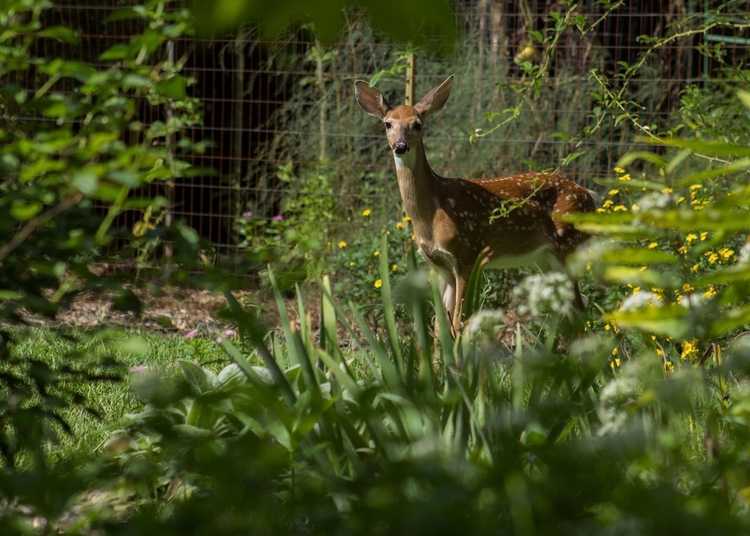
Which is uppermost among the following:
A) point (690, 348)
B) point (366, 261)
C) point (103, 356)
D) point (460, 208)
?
point (103, 356)

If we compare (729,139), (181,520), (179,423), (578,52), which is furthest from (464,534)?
(578,52)

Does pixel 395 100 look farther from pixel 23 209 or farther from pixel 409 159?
pixel 23 209

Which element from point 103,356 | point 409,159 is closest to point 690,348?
point 103,356

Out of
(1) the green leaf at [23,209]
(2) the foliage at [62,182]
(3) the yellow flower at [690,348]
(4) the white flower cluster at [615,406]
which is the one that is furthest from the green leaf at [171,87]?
(3) the yellow flower at [690,348]

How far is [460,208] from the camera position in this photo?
7047 mm

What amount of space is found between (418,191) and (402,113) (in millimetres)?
430

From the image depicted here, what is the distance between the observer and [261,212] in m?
9.52

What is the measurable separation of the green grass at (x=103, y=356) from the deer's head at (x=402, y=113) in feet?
4.74

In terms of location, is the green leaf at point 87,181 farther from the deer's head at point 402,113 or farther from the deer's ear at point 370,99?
the deer's ear at point 370,99

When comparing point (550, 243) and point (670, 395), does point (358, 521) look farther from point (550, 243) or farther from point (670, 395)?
point (550, 243)

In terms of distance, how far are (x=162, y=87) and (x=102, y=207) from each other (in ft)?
25.1

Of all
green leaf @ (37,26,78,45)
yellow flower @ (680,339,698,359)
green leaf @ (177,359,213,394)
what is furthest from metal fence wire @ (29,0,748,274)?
green leaf @ (37,26,78,45)

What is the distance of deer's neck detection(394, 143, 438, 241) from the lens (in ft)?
23.3

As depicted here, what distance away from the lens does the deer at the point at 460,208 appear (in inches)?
276
